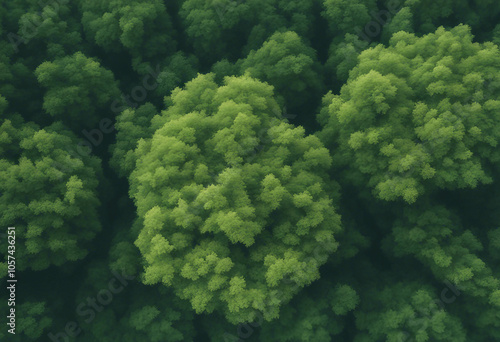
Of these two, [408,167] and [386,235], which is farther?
Result: [386,235]

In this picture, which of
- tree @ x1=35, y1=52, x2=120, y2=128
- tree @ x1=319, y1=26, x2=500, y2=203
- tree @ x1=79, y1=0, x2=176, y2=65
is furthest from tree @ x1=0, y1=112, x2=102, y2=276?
tree @ x1=319, y1=26, x2=500, y2=203

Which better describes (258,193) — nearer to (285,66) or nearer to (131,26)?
(285,66)

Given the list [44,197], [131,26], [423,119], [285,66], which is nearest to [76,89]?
[131,26]

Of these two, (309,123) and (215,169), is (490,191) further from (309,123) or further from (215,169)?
(215,169)

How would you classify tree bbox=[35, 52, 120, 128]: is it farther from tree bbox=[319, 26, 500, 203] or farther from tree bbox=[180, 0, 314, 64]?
tree bbox=[319, 26, 500, 203]

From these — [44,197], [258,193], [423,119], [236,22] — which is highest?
[236,22]

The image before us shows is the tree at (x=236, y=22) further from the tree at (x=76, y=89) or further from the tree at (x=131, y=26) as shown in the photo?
the tree at (x=76, y=89)

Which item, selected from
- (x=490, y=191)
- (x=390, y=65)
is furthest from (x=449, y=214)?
(x=390, y=65)
